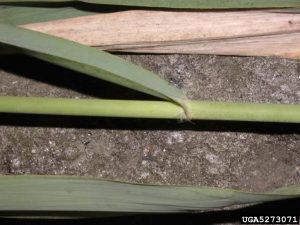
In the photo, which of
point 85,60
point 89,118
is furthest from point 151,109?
point 89,118

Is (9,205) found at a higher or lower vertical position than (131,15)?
lower

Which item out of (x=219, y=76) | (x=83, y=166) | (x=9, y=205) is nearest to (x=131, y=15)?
(x=219, y=76)

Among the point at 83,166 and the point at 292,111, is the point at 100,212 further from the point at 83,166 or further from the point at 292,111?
the point at 292,111

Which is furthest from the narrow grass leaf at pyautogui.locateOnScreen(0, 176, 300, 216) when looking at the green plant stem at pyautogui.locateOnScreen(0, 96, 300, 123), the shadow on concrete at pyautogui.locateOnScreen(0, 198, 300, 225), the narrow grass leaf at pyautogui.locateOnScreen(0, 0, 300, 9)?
the narrow grass leaf at pyautogui.locateOnScreen(0, 0, 300, 9)

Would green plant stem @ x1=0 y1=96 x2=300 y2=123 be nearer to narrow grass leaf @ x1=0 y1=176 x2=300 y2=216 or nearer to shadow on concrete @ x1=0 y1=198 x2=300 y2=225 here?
narrow grass leaf @ x1=0 y1=176 x2=300 y2=216

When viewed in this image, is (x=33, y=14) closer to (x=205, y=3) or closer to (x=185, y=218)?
(x=205, y=3)
